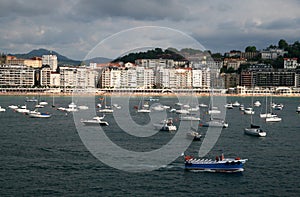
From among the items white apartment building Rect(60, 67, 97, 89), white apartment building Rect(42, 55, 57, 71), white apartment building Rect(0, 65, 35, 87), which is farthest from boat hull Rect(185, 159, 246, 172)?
white apartment building Rect(42, 55, 57, 71)

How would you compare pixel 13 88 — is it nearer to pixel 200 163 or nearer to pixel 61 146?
pixel 61 146

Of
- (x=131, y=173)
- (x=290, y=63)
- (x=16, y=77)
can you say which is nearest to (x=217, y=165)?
(x=131, y=173)

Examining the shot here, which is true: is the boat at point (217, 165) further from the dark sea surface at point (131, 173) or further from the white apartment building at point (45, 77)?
the white apartment building at point (45, 77)

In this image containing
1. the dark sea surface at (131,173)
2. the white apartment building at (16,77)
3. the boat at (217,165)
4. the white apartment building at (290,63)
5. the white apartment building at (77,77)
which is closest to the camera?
the dark sea surface at (131,173)

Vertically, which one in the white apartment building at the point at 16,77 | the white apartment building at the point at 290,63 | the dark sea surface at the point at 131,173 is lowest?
the dark sea surface at the point at 131,173

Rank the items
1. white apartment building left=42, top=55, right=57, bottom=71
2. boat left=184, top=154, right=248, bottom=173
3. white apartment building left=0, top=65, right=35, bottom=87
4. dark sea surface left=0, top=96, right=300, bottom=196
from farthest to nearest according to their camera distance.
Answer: white apartment building left=42, top=55, right=57, bottom=71 → white apartment building left=0, top=65, right=35, bottom=87 → boat left=184, top=154, right=248, bottom=173 → dark sea surface left=0, top=96, right=300, bottom=196

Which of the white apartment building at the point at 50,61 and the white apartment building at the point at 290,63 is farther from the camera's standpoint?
the white apartment building at the point at 50,61

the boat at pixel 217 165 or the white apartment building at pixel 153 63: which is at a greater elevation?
the white apartment building at pixel 153 63

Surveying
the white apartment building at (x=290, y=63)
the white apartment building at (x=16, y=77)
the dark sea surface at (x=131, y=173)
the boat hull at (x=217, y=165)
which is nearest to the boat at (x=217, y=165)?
the boat hull at (x=217, y=165)

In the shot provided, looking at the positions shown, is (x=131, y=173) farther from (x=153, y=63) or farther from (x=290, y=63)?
(x=290, y=63)

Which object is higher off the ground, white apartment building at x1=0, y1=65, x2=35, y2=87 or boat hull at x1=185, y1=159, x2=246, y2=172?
white apartment building at x1=0, y1=65, x2=35, y2=87

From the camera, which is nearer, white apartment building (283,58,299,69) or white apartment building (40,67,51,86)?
white apartment building (40,67,51,86)

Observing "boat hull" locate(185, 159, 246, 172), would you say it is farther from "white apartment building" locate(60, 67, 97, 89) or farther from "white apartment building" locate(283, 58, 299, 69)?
"white apartment building" locate(283, 58, 299, 69)
